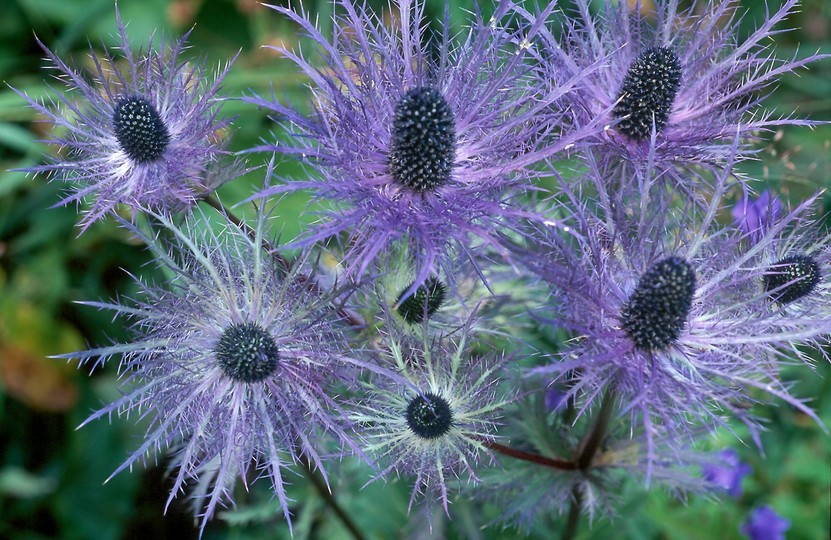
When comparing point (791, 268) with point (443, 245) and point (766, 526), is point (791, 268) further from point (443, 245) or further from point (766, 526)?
point (766, 526)

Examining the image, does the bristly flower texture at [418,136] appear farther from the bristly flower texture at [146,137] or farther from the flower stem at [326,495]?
the flower stem at [326,495]

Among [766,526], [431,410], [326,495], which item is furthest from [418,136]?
[766,526]

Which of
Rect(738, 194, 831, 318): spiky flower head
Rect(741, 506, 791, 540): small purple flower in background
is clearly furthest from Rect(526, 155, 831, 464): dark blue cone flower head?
Rect(741, 506, 791, 540): small purple flower in background

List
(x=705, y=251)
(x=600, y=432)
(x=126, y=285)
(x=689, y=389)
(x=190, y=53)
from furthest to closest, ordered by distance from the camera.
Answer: (x=190, y=53) → (x=126, y=285) → (x=600, y=432) → (x=705, y=251) → (x=689, y=389)

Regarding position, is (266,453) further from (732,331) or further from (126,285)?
(126,285)

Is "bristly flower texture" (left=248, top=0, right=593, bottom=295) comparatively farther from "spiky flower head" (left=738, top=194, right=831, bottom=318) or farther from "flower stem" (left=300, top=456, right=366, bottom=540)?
"flower stem" (left=300, top=456, right=366, bottom=540)

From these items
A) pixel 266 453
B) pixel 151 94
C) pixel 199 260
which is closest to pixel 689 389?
pixel 266 453
